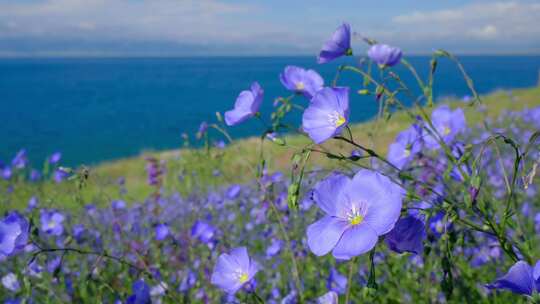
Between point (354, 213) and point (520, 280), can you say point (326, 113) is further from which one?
point (520, 280)

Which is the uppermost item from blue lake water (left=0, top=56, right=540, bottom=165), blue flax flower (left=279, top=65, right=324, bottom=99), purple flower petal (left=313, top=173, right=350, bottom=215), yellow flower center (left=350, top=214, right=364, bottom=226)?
blue flax flower (left=279, top=65, right=324, bottom=99)

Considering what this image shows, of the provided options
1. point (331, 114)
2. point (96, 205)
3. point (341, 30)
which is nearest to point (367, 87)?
point (341, 30)

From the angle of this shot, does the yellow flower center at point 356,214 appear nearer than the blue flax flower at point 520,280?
No

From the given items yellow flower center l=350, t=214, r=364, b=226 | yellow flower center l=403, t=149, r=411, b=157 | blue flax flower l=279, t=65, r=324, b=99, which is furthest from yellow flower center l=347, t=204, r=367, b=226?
yellow flower center l=403, t=149, r=411, b=157

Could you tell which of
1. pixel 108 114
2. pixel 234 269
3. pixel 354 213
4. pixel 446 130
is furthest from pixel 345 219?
pixel 108 114

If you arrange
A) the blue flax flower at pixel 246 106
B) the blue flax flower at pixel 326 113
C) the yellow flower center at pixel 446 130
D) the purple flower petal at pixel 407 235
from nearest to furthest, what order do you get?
the purple flower petal at pixel 407 235 < the blue flax flower at pixel 326 113 < the blue flax flower at pixel 246 106 < the yellow flower center at pixel 446 130

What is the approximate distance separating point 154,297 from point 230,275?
5.33 feet

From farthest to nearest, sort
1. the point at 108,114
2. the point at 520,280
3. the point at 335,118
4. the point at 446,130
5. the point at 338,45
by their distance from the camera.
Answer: the point at 108,114
the point at 446,130
the point at 338,45
the point at 335,118
the point at 520,280

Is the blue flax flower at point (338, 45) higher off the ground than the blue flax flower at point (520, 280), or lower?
higher

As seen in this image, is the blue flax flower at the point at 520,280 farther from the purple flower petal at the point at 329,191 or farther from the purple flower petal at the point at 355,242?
the purple flower petal at the point at 329,191

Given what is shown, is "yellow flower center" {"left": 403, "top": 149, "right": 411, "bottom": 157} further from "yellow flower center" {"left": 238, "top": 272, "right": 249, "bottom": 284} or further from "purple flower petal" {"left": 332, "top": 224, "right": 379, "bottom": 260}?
"purple flower petal" {"left": 332, "top": 224, "right": 379, "bottom": 260}

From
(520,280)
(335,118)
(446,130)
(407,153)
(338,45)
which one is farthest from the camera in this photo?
(446,130)

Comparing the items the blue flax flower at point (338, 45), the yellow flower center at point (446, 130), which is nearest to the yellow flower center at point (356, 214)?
the blue flax flower at point (338, 45)

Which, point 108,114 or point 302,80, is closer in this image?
point 302,80
